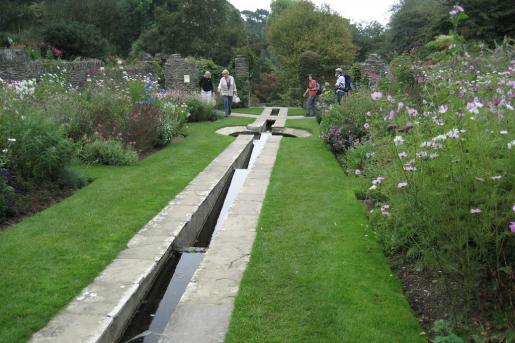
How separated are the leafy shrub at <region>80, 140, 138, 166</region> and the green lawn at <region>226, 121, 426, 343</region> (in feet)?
12.2

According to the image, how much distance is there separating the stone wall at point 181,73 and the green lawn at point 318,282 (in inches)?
621

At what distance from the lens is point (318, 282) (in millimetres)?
4613

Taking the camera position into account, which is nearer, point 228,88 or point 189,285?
point 189,285

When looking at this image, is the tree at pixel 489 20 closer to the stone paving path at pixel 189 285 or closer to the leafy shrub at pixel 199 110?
the leafy shrub at pixel 199 110

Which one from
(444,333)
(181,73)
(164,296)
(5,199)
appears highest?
(181,73)

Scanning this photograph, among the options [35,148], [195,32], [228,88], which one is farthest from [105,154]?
[195,32]

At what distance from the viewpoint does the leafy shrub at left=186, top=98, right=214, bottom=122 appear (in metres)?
17.2

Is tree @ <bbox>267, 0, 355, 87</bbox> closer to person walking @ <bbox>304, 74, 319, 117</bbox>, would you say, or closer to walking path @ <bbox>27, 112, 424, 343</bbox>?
person walking @ <bbox>304, 74, 319, 117</bbox>

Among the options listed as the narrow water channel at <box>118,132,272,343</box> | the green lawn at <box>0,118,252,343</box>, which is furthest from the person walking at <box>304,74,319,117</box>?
the narrow water channel at <box>118,132,272,343</box>

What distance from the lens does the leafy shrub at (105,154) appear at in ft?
32.1

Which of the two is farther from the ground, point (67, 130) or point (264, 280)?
point (67, 130)

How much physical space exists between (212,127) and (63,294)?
11.9m

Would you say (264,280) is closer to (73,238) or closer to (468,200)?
(468,200)

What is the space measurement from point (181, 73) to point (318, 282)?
1914 centimetres
